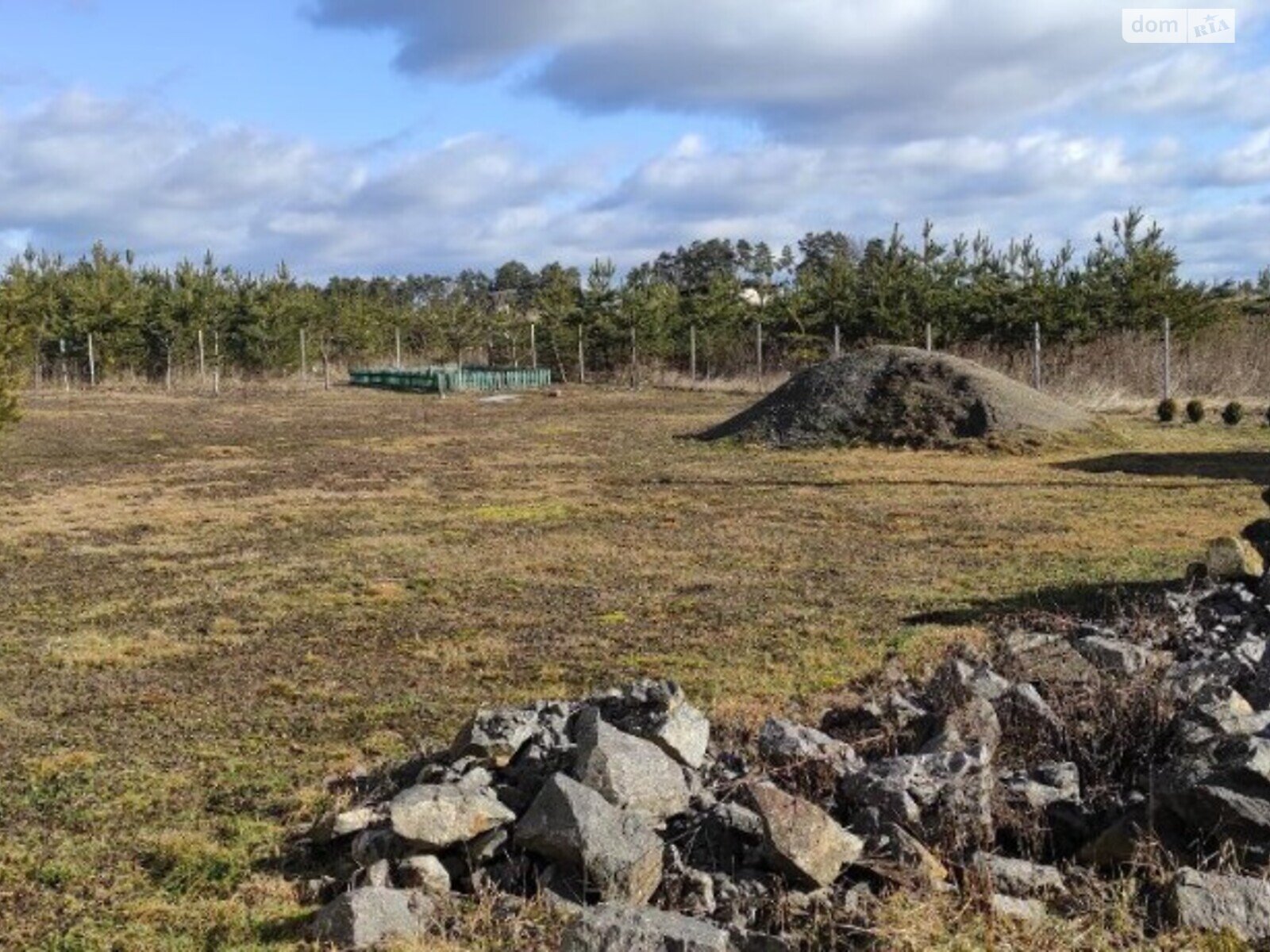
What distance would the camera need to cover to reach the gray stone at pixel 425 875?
3.96 meters

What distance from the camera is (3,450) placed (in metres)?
20.3

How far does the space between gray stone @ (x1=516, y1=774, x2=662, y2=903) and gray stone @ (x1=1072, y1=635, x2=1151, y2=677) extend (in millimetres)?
2698

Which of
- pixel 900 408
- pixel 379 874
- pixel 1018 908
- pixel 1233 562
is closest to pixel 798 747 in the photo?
pixel 1018 908

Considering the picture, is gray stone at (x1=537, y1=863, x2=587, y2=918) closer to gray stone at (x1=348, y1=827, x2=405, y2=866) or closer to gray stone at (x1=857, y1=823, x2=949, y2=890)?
gray stone at (x1=348, y1=827, x2=405, y2=866)

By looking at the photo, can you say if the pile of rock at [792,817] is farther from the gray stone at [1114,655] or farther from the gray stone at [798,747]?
the gray stone at [1114,655]

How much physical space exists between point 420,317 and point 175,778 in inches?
1899

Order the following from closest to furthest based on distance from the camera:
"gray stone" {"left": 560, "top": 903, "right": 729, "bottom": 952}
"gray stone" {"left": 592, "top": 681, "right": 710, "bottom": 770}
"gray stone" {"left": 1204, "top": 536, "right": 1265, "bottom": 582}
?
"gray stone" {"left": 560, "top": 903, "right": 729, "bottom": 952}
"gray stone" {"left": 592, "top": 681, "right": 710, "bottom": 770}
"gray stone" {"left": 1204, "top": 536, "right": 1265, "bottom": 582}

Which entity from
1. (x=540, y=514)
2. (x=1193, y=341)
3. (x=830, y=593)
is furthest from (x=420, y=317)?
(x=830, y=593)

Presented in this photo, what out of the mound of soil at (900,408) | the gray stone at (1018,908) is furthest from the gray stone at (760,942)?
the mound of soil at (900,408)

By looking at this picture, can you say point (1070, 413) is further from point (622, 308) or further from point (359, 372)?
point (359, 372)

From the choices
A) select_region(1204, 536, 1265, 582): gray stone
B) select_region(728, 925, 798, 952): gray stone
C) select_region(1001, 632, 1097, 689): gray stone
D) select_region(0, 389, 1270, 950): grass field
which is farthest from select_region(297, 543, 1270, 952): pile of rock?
select_region(1204, 536, 1265, 582): gray stone

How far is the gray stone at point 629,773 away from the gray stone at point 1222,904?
1.55 m

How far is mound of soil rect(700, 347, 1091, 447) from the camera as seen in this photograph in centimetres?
1973

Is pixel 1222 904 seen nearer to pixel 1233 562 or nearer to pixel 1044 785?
pixel 1044 785
